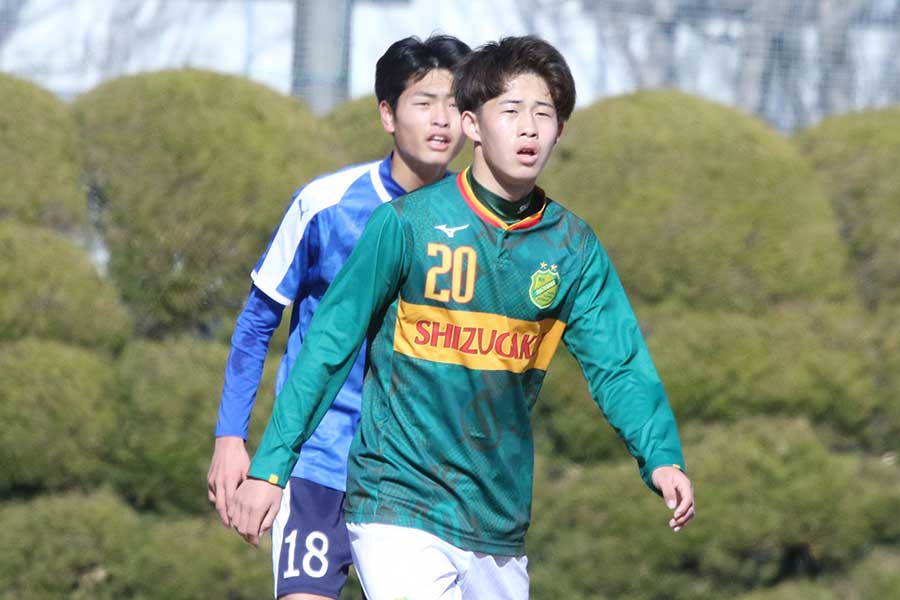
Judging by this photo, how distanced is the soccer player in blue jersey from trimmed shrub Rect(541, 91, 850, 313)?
2393 millimetres

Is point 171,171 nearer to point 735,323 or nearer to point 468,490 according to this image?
point 735,323

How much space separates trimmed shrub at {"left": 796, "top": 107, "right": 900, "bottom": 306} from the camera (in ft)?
21.9

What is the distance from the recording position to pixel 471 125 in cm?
366

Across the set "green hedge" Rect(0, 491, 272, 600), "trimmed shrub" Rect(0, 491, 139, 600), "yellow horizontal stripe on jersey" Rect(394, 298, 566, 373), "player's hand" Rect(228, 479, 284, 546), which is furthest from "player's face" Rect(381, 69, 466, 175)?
"trimmed shrub" Rect(0, 491, 139, 600)

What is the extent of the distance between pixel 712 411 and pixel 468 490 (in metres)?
3.11

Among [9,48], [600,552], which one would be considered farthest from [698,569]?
[9,48]

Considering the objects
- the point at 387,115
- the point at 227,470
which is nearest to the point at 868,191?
the point at 387,115

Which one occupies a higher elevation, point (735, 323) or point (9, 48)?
point (9, 48)

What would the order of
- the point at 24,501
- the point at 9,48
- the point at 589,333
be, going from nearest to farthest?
1. the point at 589,333
2. the point at 24,501
3. the point at 9,48

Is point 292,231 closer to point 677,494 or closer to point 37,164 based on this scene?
point 677,494

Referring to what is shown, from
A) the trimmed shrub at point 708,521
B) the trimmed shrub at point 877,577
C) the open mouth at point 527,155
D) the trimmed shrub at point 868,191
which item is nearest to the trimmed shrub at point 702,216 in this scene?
the trimmed shrub at point 868,191

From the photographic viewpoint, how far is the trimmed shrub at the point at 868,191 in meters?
6.69

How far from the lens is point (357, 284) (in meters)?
3.42

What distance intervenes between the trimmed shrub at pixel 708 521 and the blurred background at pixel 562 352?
0.04 feet
